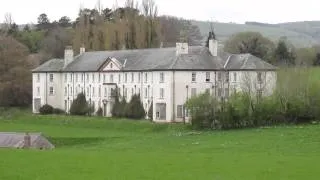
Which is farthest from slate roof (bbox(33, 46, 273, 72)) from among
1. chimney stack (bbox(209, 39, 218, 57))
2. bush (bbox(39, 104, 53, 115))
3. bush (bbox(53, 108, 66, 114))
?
bush (bbox(39, 104, 53, 115))

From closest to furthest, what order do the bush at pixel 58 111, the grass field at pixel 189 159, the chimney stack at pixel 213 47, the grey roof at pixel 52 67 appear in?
the grass field at pixel 189 159
the chimney stack at pixel 213 47
the bush at pixel 58 111
the grey roof at pixel 52 67

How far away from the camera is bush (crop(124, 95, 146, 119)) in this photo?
83.8 meters

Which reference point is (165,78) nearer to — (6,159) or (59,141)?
(59,141)

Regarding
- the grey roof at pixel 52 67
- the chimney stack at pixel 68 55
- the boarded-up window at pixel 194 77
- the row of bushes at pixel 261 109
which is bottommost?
the row of bushes at pixel 261 109

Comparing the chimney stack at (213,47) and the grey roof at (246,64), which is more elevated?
the chimney stack at (213,47)

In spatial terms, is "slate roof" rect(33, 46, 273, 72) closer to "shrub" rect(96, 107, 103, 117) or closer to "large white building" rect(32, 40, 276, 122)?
"large white building" rect(32, 40, 276, 122)

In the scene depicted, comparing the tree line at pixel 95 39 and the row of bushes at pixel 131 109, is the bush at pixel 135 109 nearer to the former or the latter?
the row of bushes at pixel 131 109

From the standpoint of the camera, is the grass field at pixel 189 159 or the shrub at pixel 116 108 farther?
the shrub at pixel 116 108

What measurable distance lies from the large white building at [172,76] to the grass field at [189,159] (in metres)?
17.4

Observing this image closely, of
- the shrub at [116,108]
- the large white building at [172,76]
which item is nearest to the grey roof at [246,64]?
the large white building at [172,76]

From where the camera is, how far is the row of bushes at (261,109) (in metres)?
66.3

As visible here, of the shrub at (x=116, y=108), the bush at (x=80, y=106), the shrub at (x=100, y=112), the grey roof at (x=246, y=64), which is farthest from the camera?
the bush at (x=80, y=106)

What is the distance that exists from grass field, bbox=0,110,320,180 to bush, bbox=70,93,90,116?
3191 centimetres

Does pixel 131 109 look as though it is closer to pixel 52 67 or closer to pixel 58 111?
pixel 58 111
